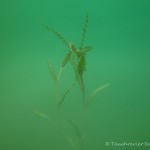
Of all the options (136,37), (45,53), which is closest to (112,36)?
(136,37)

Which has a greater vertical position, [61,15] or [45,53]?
[61,15]

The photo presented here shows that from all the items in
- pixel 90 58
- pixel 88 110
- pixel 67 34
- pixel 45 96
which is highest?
pixel 67 34

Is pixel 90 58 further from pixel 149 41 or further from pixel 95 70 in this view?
pixel 149 41

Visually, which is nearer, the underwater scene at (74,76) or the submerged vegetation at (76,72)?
the submerged vegetation at (76,72)

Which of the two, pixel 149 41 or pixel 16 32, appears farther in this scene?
pixel 16 32

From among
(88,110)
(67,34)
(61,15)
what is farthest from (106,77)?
(61,15)

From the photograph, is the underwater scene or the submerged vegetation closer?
the submerged vegetation

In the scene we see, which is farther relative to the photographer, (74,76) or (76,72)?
(74,76)

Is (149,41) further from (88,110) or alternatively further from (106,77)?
(88,110)
